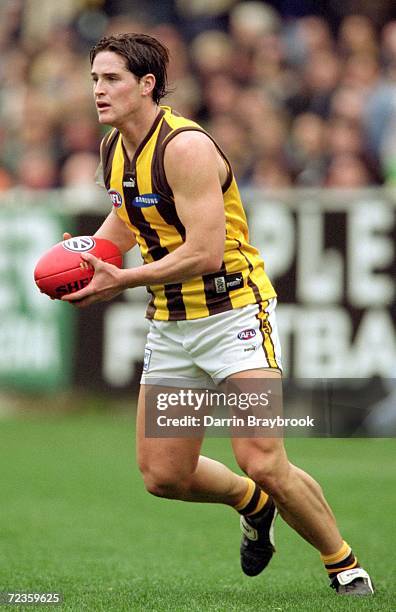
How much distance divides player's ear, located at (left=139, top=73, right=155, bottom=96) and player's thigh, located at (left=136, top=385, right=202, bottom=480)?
141 centimetres

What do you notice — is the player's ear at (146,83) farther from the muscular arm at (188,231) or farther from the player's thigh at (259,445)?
the player's thigh at (259,445)

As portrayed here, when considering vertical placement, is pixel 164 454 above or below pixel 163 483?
above

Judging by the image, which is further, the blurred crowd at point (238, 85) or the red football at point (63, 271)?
the blurred crowd at point (238, 85)

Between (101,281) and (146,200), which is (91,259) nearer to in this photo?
(101,281)

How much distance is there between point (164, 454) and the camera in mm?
5730

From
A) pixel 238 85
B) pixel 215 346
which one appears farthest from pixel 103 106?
pixel 238 85

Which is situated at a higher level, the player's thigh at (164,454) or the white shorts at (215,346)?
the white shorts at (215,346)

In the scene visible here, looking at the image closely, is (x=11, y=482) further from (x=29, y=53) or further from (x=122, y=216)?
(x=29, y=53)

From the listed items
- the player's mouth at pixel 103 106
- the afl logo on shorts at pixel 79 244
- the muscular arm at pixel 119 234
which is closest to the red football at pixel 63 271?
the afl logo on shorts at pixel 79 244

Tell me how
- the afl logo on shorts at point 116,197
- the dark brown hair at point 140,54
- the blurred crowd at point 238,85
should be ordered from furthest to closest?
the blurred crowd at point 238,85 < the afl logo on shorts at point 116,197 < the dark brown hair at point 140,54

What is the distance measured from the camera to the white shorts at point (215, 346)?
5613mm

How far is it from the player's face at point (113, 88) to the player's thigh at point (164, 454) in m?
1.32

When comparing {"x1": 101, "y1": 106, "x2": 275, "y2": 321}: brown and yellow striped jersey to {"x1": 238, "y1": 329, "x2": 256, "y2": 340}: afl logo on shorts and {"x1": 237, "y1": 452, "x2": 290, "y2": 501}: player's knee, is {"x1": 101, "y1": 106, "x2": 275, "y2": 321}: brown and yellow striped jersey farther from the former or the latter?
{"x1": 237, "y1": 452, "x2": 290, "y2": 501}: player's knee

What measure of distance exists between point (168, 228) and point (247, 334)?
589 millimetres
